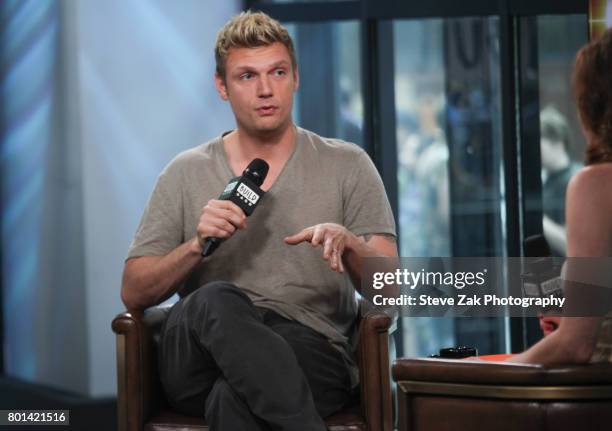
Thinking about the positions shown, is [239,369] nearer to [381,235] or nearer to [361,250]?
[361,250]

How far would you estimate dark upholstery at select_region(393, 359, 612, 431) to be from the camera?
1994mm

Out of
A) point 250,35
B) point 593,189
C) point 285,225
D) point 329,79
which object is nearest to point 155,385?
point 285,225

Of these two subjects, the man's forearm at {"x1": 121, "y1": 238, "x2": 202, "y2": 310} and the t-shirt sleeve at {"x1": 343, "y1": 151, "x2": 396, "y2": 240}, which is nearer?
the man's forearm at {"x1": 121, "y1": 238, "x2": 202, "y2": 310}

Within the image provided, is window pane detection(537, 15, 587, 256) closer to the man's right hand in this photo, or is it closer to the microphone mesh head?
the microphone mesh head

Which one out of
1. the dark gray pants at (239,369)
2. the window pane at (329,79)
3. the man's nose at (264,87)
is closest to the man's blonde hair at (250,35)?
the man's nose at (264,87)

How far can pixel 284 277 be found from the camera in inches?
112

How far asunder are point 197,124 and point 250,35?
231cm

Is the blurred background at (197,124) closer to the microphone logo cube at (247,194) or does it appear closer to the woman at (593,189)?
the microphone logo cube at (247,194)

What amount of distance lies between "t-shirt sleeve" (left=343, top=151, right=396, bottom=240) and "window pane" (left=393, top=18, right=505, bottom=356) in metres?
2.43

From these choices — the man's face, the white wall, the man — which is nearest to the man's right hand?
the man

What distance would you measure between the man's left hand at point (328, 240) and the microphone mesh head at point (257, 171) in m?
0.20

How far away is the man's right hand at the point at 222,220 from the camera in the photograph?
253 cm

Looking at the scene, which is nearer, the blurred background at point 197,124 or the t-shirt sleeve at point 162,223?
the t-shirt sleeve at point 162,223

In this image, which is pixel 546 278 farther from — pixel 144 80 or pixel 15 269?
pixel 15 269
